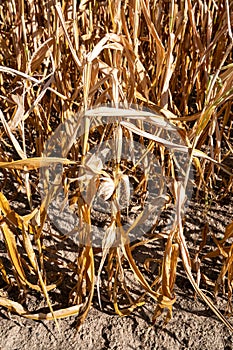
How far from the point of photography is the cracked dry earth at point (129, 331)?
0.90 m

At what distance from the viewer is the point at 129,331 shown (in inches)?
36.1

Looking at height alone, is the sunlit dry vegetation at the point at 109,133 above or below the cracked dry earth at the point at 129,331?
above

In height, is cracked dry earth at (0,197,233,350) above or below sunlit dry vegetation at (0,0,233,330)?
below

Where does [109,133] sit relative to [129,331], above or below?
above

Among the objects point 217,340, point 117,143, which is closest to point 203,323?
point 217,340

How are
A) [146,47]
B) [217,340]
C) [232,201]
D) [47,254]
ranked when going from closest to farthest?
[217,340], [47,254], [232,201], [146,47]

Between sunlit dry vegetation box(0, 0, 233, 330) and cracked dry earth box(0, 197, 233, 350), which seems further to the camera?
cracked dry earth box(0, 197, 233, 350)

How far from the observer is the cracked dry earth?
2.94 ft

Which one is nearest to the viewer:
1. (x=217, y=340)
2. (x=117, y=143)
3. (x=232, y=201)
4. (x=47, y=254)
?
(x=117, y=143)

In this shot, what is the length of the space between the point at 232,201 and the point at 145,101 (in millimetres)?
504

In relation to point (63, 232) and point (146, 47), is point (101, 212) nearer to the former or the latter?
point (63, 232)

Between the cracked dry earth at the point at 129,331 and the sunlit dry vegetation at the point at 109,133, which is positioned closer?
the sunlit dry vegetation at the point at 109,133

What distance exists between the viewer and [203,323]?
3.03 feet

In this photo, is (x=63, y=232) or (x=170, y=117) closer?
(x=170, y=117)
